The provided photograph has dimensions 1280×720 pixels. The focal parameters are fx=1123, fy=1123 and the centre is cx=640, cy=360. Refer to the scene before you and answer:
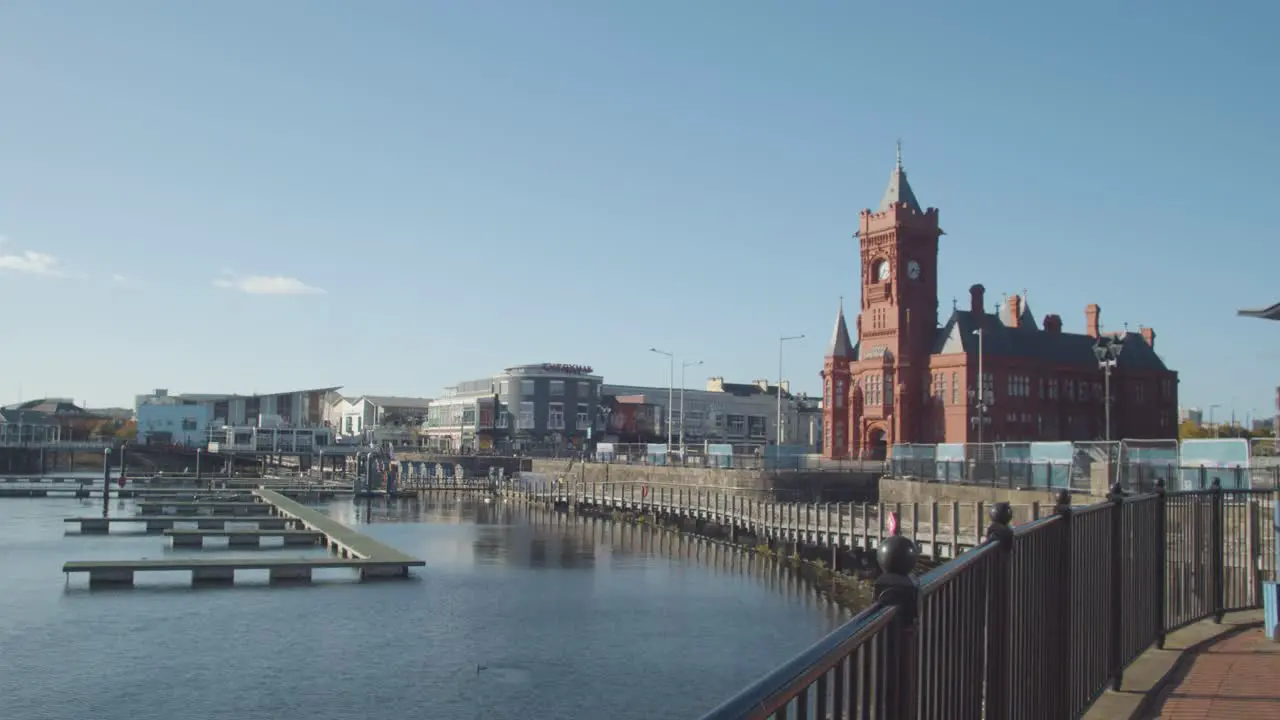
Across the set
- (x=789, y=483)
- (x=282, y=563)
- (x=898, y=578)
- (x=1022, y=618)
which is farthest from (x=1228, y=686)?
(x=789, y=483)

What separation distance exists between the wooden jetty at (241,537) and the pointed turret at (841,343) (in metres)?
48.8

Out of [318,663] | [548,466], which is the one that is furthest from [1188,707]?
[548,466]

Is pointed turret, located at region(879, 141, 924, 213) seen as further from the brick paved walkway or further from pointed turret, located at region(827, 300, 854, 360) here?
the brick paved walkway

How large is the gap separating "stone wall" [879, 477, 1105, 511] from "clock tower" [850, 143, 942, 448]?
73.2 ft

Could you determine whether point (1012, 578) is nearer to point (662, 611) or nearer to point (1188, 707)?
point (1188, 707)

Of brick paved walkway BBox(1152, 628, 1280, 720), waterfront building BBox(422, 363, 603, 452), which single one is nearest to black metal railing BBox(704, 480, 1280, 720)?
brick paved walkway BBox(1152, 628, 1280, 720)

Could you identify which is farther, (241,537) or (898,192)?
(898,192)

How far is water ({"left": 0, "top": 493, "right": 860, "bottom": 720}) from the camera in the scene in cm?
2273

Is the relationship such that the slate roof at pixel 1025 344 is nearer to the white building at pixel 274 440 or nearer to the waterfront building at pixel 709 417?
the waterfront building at pixel 709 417

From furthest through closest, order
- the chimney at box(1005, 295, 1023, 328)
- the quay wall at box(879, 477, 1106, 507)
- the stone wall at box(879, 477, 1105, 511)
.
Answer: the chimney at box(1005, 295, 1023, 328) → the quay wall at box(879, 477, 1106, 507) → the stone wall at box(879, 477, 1105, 511)

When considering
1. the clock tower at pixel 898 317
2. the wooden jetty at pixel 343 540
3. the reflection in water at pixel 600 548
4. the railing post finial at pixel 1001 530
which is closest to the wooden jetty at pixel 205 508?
the wooden jetty at pixel 343 540

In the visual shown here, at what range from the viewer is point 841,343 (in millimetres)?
90875

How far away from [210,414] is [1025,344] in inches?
4932

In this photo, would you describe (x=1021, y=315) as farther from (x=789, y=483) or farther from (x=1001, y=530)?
(x=1001, y=530)
